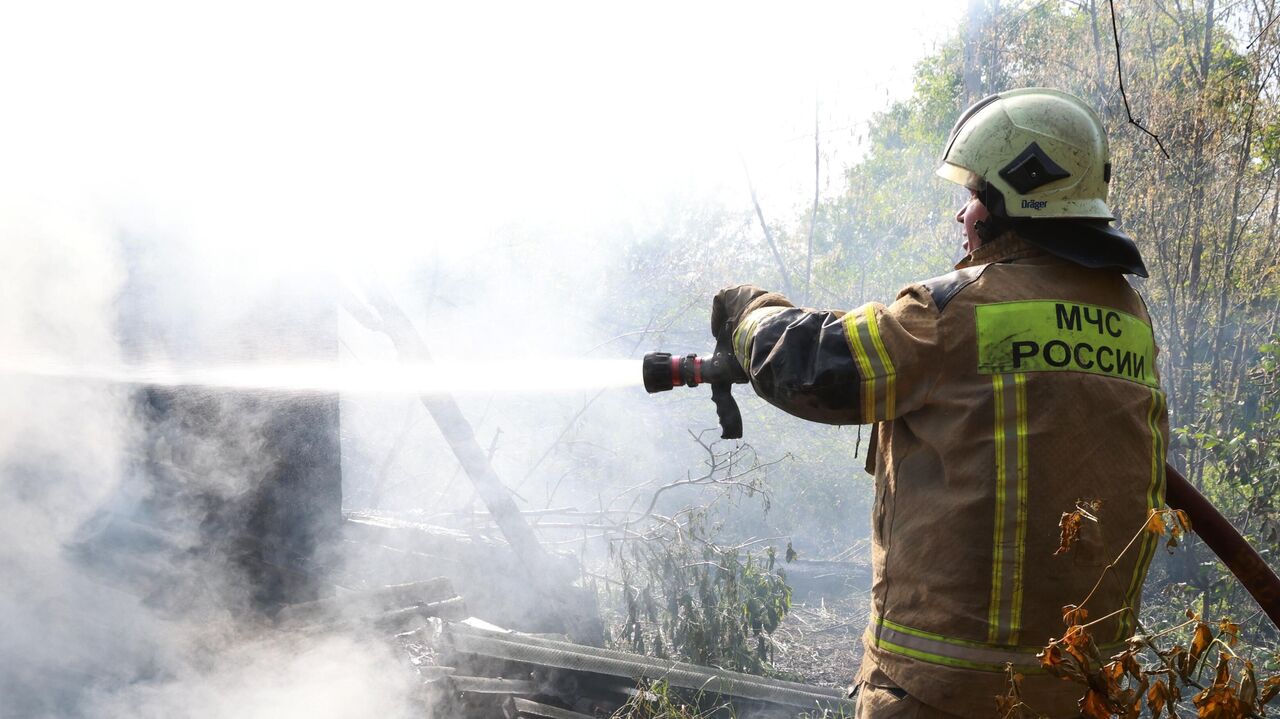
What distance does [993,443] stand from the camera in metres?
1.72

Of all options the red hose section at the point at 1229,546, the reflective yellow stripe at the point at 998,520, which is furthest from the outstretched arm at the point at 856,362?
the red hose section at the point at 1229,546

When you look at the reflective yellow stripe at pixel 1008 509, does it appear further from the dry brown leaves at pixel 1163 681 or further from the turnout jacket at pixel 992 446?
the dry brown leaves at pixel 1163 681

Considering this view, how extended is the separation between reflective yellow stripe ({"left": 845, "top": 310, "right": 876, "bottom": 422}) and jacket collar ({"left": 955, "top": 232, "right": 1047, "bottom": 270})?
38 cm

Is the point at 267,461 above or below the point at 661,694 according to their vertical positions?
above

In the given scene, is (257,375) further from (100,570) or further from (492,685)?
(492,685)

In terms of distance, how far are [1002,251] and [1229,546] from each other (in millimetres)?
903

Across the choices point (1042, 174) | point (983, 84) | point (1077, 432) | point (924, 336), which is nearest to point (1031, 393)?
point (1077, 432)

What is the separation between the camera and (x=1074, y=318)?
1.79 metres

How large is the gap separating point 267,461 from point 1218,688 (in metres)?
4.66

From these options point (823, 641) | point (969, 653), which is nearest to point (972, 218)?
point (969, 653)

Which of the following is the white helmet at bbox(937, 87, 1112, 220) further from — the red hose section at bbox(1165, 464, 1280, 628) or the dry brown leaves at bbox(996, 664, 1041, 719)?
the dry brown leaves at bbox(996, 664, 1041, 719)

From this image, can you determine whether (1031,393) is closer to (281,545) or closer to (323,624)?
(323,624)

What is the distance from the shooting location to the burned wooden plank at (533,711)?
421 cm

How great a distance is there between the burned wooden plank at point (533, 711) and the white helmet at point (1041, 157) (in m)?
3.25
